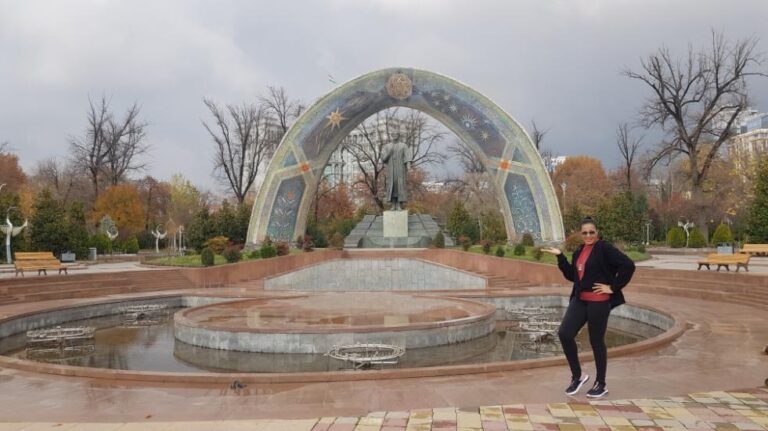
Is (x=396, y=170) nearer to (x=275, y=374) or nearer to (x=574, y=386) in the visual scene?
(x=275, y=374)

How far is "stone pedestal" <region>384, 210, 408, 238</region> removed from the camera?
89.7 feet

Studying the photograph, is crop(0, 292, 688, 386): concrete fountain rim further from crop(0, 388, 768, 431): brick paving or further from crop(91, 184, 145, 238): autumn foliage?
crop(91, 184, 145, 238): autumn foliage

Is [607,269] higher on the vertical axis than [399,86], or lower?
lower

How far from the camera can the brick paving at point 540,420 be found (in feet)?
14.6

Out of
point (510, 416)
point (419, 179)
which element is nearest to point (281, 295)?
point (510, 416)

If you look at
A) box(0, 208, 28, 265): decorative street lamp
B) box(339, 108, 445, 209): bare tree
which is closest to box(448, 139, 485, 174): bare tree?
box(339, 108, 445, 209): bare tree

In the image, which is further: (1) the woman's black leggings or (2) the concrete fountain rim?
(2) the concrete fountain rim

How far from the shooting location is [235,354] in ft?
29.5

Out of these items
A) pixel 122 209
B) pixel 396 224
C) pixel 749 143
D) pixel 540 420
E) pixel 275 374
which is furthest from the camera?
pixel 749 143

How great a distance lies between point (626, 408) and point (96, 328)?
34.3ft

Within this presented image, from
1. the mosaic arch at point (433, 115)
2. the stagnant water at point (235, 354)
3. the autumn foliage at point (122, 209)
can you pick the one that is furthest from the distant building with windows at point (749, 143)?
the autumn foliage at point (122, 209)

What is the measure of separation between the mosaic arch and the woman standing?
21272 millimetres

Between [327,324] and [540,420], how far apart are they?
17.4 feet

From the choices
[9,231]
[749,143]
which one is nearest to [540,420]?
[9,231]
